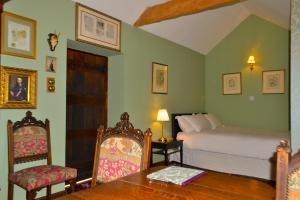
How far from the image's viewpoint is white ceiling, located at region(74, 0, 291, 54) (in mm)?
3586

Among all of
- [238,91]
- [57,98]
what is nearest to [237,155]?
[238,91]

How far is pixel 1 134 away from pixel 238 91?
4704 millimetres

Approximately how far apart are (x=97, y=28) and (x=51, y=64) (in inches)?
34.9

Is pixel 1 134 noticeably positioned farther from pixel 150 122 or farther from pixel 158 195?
pixel 150 122

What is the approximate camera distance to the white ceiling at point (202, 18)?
3.59m

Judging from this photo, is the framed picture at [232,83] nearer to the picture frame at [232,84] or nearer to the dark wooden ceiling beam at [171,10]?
the picture frame at [232,84]

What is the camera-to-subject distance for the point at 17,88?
102 inches

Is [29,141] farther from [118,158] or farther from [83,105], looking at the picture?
[118,158]

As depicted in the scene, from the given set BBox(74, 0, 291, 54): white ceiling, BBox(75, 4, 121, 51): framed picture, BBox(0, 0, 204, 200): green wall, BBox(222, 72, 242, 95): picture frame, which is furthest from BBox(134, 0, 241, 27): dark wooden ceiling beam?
BBox(222, 72, 242, 95): picture frame

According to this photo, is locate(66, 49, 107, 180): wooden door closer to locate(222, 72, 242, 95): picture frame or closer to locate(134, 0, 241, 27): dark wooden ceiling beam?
locate(134, 0, 241, 27): dark wooden ceiling beam

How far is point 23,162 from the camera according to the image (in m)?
2.51

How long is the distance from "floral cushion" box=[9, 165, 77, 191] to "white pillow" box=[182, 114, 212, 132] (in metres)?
2.58

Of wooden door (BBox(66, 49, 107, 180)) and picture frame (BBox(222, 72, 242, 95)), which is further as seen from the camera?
picture frame (BBox(222, 72, 242, 95))

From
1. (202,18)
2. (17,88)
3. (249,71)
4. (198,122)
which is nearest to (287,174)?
(17,88)
